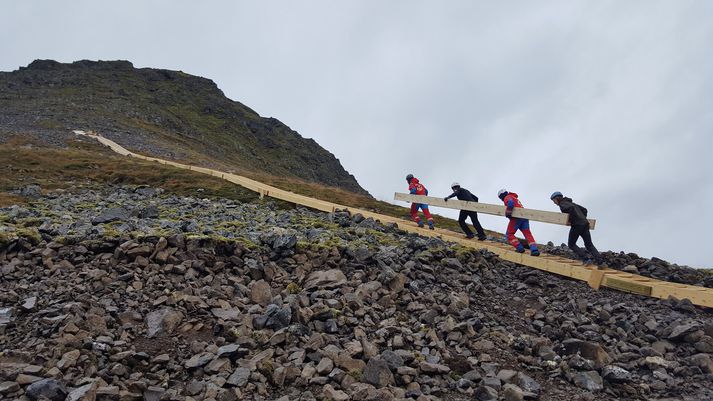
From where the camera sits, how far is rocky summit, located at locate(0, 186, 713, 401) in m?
6.60

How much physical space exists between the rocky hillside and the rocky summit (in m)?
40.8

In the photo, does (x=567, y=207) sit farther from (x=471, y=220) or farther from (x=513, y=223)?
(x=471, y=220)

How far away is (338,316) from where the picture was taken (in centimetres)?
840

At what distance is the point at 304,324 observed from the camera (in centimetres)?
807

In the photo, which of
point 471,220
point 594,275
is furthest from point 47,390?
point 471,220

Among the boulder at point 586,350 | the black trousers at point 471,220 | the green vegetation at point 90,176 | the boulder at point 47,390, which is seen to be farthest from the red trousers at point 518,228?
the green vegetation at point 90,176

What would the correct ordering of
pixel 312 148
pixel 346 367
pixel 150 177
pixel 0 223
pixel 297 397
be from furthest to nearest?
pixel 312 148, pixel 150 177, pixel 0 223, pixel 346 367, pixel 297 397

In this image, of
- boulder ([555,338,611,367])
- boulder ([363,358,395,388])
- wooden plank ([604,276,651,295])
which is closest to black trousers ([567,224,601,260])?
wooden plank ([604,276,651,295])

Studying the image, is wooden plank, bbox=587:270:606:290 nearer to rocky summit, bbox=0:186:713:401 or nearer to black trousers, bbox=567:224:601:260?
rocky summit, bbox=0:186:713:401

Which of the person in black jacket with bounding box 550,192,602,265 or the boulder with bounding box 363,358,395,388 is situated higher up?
the person in black jacket with bounding box 550,192,602,265

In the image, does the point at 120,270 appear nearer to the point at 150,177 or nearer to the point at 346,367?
the point at 346,367

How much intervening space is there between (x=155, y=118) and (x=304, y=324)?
84.8 meters

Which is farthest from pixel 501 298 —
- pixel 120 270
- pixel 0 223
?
pixel 0 223

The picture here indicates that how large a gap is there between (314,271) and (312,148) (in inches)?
4080
